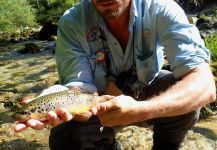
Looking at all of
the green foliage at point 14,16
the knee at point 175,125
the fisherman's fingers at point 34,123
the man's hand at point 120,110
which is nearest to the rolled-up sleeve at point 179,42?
the knee at point 175,125

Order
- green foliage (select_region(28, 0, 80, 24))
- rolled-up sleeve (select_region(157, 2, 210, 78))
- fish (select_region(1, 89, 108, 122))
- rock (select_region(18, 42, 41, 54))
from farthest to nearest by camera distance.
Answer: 1. green foliage (select_region(28, 0, 80, 24))
2. rock (select_region(18, 42, 41, 54))
3. rolled-up sleeve (select_region(157, 2, 210, 78))
4. fish (select_region(1, 89, 108, 122))

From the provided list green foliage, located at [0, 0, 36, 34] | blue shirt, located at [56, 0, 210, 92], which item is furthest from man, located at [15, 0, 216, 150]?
green foliage, located at [0, 0, 36, 34]

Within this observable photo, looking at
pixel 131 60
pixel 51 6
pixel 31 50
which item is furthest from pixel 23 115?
pixel 51 6

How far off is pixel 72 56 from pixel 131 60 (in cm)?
49

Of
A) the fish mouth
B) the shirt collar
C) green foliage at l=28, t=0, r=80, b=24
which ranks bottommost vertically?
green foliage at l=28, t=0, r=80, b=24

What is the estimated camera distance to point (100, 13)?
327cm

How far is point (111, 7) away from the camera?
3061 millimetres

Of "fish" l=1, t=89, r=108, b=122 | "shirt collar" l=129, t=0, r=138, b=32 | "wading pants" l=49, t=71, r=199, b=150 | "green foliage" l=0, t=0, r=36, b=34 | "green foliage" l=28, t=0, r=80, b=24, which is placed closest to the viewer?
"fish" l=1, t=89, r=108, b=122

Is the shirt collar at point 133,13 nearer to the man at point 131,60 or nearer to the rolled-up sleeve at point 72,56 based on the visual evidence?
the man at point 131,60

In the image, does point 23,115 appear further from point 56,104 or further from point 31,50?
point 31,50

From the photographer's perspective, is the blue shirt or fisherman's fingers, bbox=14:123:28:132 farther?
the blue shirt

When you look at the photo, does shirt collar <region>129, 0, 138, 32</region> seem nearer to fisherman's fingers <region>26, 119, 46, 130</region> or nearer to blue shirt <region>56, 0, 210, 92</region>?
blue shirt <region>56, 0, 210, 92</region>

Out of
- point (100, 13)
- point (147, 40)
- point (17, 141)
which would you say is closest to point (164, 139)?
point (147, 40)

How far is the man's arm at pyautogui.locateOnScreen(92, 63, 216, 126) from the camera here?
88.5 inches
